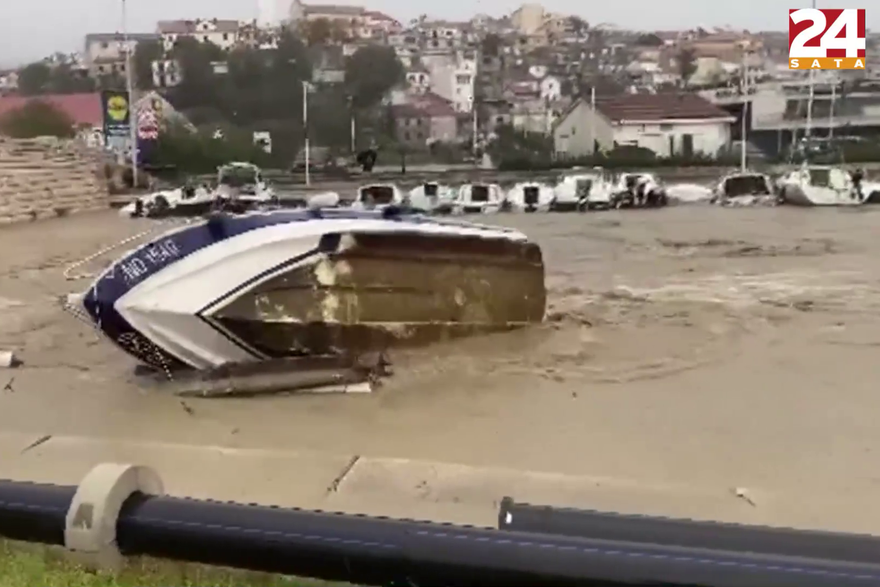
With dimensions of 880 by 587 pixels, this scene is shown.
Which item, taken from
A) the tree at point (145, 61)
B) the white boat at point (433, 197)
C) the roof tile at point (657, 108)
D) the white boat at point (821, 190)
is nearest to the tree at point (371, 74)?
the tree at point (145, 61)

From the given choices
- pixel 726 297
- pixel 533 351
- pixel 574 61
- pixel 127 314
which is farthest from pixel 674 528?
pixel 574 61

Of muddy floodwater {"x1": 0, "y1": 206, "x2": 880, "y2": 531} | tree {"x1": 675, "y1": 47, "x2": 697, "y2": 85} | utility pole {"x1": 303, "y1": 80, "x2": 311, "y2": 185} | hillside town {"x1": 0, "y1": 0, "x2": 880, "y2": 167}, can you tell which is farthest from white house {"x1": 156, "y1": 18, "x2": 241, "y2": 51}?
muddy floodwater {"x1": 0, "y1": 206, "x2": 880, "y2": 531}

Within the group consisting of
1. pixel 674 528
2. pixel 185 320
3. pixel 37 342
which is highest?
pixel 674 528

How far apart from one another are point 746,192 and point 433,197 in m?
10.2

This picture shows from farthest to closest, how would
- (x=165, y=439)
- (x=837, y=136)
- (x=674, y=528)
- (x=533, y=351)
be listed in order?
Result: (x=837, y=136)
(x=533, y=351)
(x=165, y=439)
(x=674, y=528)

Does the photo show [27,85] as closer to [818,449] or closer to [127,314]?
[127,314]

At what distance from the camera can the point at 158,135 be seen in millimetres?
47031

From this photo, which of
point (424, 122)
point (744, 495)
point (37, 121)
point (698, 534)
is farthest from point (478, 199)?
point (698, 534)

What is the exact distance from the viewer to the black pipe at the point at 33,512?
267 centimetres

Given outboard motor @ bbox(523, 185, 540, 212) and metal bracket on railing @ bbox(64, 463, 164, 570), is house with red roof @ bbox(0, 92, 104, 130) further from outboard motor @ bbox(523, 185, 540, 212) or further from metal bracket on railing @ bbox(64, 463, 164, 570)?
metal bracket on railing @ bbox(64, 463, 164, 570)

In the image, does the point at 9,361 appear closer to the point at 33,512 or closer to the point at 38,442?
the point at 38,442

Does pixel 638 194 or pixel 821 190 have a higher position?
pixel 821 190

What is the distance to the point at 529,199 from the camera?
111 feet

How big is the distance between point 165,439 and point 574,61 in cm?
8070
